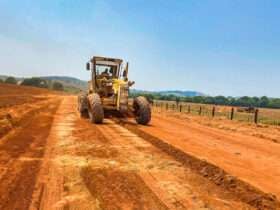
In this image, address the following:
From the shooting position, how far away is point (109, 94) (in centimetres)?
1722

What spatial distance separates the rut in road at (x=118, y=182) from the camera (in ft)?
16.7

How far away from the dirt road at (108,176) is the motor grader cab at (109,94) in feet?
14.7

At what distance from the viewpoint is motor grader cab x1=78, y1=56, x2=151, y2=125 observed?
15055mm

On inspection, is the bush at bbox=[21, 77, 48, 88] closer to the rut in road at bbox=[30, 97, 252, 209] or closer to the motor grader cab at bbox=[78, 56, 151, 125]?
the motor grader cab at bbox=[78, 56, 151, 125]

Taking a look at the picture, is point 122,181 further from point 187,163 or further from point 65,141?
point 65,141

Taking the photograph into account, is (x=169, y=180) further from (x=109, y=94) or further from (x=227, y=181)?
(x=109, y=94)

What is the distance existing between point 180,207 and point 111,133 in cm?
733

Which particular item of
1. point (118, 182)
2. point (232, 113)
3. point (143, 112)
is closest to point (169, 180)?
point (118, 182)

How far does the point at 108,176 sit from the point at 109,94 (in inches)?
430

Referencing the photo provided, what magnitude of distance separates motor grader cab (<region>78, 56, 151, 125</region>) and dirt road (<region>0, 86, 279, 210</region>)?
4.49 meters

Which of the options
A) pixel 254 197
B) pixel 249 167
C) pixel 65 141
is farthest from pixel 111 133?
pixel 254 197

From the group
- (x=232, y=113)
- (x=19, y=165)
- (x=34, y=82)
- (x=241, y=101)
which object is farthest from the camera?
(x=34, y=82)

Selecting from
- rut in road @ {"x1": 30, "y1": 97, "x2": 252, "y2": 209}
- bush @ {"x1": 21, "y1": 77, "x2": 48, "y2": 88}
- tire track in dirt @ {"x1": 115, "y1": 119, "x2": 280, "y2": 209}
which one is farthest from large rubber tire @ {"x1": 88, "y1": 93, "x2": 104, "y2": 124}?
bush @ {"x1": 21, "y1": 77, "x2": 48, "y2": 88}

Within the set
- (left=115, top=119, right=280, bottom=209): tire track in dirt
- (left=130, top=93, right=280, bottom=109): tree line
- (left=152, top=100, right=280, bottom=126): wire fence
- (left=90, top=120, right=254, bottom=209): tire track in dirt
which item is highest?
(left=90, top=120, right=254, bottom=209): tire track in dirt
